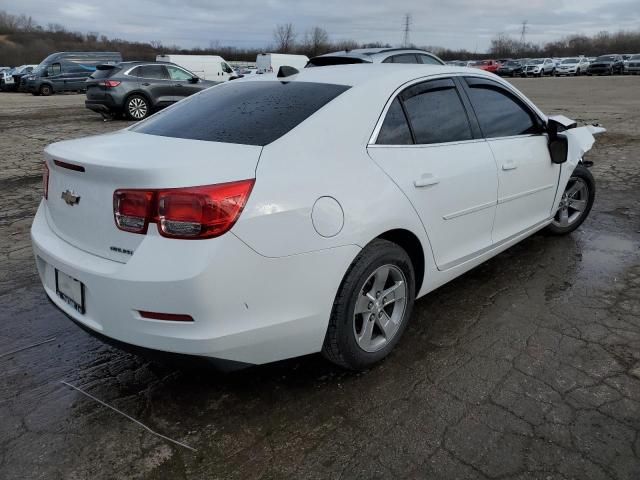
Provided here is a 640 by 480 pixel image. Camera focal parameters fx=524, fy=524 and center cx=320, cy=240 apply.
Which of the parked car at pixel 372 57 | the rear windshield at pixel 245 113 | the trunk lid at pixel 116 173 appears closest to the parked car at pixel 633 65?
the parked car at pixel 372 57

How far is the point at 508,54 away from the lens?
3772 inches

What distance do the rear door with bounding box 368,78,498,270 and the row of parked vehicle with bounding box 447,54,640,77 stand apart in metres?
42.9

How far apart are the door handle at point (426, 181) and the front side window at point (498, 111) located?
82cm

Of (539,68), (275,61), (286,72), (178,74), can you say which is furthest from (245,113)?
(539,68)

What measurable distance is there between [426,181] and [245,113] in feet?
3.55

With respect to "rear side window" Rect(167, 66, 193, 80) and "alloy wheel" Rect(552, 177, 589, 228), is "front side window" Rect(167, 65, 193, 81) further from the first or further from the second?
"alloy wheel" Rect(552, 177, 589, 228)

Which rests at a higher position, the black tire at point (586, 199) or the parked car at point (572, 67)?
the parked car at point (572, 67)

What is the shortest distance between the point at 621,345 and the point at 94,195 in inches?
120

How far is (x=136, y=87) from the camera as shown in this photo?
1480 cm

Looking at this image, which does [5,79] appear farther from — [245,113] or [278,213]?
[278,213]

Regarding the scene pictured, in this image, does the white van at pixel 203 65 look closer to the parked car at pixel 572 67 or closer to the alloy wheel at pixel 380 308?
the alloy wheel at pixel 380 308

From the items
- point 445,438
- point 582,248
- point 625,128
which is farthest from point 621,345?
point 625,128

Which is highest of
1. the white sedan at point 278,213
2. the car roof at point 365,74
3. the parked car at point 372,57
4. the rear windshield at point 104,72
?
the parked car at point 372,57

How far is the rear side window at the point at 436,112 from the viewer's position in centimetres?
312
